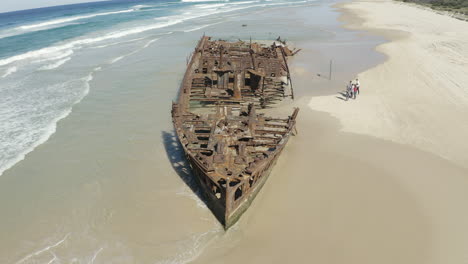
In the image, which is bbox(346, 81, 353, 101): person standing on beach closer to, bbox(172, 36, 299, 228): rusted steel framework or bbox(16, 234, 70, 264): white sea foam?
bbox(172, 36, 299, 228): rusted steel framework

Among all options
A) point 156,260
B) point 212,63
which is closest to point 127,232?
point 156,260

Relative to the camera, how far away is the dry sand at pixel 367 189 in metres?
7.87

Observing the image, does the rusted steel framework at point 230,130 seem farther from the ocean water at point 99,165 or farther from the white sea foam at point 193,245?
the ocean water at point 99,165

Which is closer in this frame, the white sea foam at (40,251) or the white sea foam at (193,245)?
the white sea foam at (193,245)

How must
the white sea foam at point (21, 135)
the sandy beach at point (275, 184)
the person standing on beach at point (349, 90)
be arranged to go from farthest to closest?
1. the person standing on beach at point (349, 90)
2. the white sea foam at point (21, 135)
3. the sandy beach at point (275, 184)

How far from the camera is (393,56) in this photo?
84.8 feet

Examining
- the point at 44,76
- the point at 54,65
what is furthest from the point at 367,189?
the point at 54,65

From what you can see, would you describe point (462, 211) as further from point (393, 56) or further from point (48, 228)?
point (393, 56)

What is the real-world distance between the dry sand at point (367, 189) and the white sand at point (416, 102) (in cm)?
6

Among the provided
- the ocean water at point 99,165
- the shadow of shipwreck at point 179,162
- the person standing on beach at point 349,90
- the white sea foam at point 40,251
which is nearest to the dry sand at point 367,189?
the person standing on beach at point 349,90

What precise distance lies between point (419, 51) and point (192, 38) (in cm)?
2606

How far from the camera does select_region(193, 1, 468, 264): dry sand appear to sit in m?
7.87

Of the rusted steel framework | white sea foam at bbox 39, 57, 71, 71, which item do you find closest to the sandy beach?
the rusted steel framework

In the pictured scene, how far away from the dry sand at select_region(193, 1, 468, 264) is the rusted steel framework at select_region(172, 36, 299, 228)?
979 millimetres
